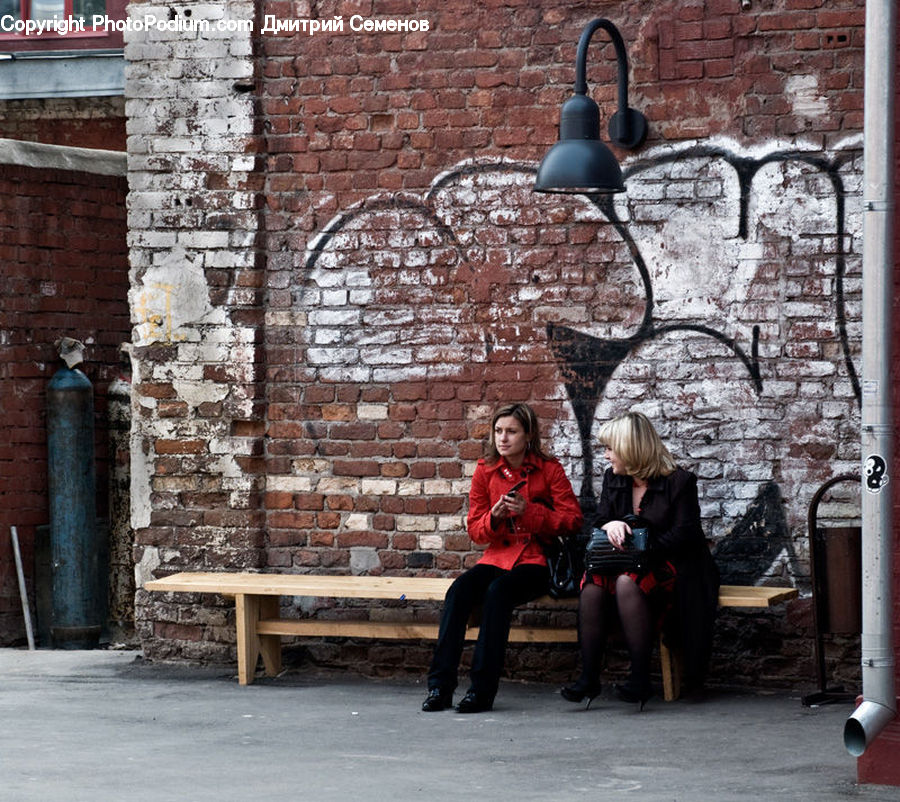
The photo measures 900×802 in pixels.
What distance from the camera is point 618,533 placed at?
7.20 metres

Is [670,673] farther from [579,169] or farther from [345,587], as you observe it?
[579,169]

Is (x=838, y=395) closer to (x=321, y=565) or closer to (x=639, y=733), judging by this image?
(x=639, y=733)

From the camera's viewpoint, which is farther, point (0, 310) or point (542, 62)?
point (0, 310)

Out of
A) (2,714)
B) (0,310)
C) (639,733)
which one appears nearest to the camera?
(639,733)

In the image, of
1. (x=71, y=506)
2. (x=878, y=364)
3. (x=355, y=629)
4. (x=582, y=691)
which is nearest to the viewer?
(x=878, y=364)

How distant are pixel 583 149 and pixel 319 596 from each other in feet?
8.07

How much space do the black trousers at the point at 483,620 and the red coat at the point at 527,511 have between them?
12cm

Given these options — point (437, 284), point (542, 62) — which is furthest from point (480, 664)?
point (542, 62)

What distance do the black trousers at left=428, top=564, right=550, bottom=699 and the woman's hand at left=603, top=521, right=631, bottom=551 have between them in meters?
0.44

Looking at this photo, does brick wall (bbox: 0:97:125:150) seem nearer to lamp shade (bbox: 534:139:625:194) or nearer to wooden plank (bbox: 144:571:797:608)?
wooden plank (bbox: 144:571:797:608)

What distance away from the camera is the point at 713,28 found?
7578 mm

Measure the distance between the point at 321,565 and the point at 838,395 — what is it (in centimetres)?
267

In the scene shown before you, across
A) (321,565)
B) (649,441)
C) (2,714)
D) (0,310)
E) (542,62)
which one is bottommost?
(2,714)

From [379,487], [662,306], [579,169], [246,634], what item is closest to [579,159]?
[579,169]
